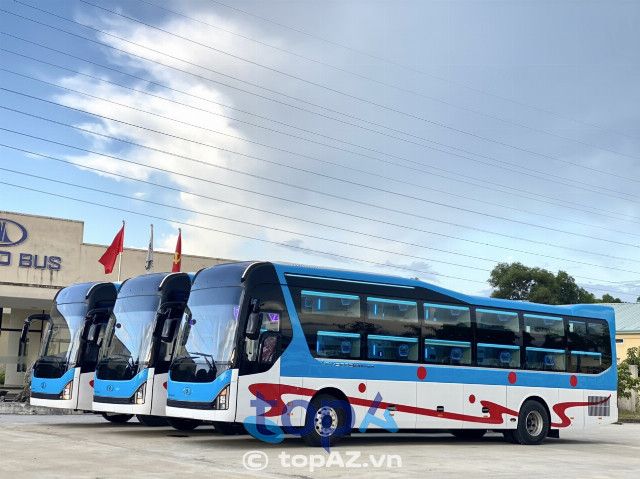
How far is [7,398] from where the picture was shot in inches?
1200

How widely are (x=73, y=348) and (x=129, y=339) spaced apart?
89.6 inches

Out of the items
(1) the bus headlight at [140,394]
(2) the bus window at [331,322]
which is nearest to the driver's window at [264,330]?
(2) the bus window at [331,322]

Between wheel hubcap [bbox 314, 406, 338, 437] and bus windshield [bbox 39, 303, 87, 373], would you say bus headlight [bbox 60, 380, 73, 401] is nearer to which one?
bus windshield [bbox 39, 303, 87, 373]

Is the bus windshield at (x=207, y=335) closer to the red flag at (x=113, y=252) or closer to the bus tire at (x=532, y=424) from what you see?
the bus tire at (x=532, y=424)

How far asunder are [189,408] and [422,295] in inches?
211

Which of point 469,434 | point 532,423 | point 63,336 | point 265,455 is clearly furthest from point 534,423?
point 63,336

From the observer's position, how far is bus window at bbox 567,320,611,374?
20.7m

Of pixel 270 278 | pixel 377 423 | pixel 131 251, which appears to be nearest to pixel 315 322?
pixel 270 278

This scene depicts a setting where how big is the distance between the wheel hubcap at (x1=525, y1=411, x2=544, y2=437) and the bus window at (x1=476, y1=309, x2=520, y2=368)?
1.17 meters

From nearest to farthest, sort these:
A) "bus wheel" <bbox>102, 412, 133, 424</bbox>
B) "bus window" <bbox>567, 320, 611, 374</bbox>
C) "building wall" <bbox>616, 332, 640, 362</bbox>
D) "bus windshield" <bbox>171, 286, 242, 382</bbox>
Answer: "bus windshield" <bbox>171, 286, 242, 382</bbox>, "bus window" <bbox>567, 320, 611, 374</bbox>, "bus wheel" <bbox>102, 412, 133, 424</bbox>, "building wall" <bbox>616, 332, 640, 362</bbox>

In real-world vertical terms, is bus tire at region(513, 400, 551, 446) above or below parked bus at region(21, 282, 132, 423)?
below

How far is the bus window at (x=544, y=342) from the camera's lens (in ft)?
65.4

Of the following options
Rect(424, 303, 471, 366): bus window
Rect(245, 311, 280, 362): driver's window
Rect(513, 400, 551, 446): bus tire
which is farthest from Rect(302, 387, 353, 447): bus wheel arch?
Rect(513, 400, 551, 446): bus tire

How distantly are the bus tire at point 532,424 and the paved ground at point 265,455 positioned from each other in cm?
34
